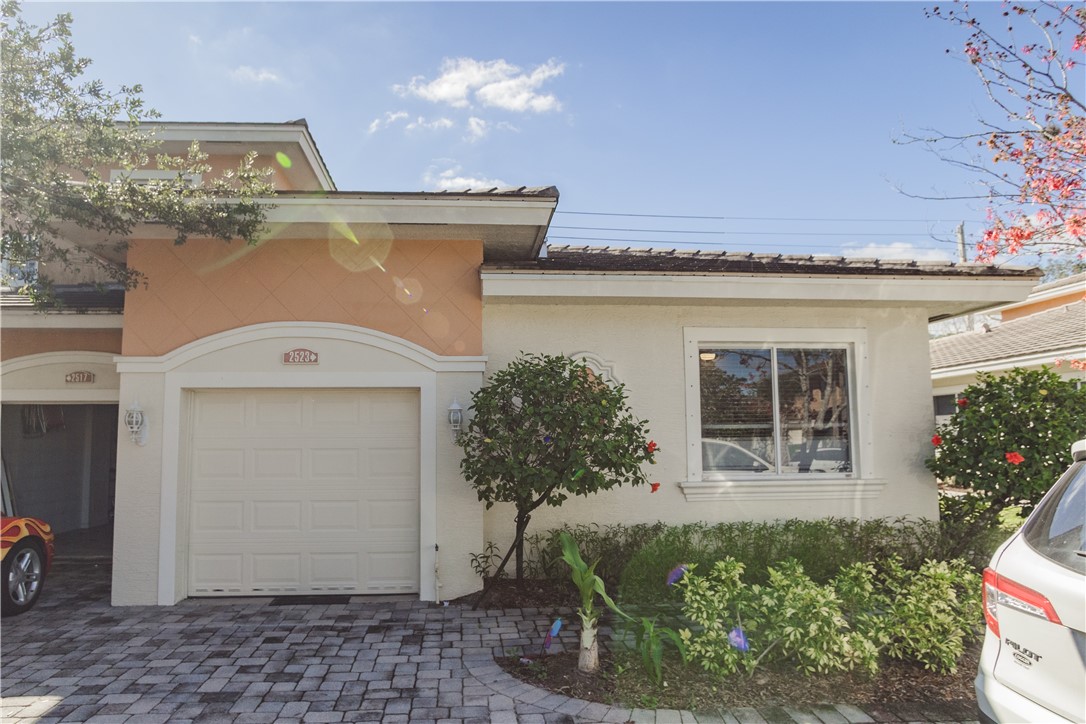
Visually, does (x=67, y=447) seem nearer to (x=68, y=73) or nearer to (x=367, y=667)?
(x=68, y=73)

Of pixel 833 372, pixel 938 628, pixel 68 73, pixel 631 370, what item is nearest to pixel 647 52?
pixel 631 370

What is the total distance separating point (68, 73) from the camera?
6016mm

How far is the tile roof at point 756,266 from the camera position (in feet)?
23.1

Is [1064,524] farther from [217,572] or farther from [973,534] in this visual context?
[217,572]

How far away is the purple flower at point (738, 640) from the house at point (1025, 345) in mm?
6407

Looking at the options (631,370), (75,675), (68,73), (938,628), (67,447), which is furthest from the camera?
(67,447)

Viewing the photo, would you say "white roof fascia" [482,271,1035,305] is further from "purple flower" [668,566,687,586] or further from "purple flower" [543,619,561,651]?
"purple flower" [543,619,561,651]

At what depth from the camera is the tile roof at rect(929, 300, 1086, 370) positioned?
38.8 feet

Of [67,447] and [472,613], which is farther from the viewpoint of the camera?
[67,447]

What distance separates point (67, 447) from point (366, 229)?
8838mm

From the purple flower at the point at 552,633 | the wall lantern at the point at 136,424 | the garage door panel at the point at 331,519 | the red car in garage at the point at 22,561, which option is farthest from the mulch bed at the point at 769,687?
the red car in garage at the point at 22,561

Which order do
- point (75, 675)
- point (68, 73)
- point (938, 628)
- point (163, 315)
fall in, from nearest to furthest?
1. point (938, 628)
2. point (75, 675)
3. point (68, 73)
4. point (163, 315)

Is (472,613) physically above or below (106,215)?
below

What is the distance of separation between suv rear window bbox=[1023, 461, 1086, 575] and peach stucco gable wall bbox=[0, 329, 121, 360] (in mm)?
9291
